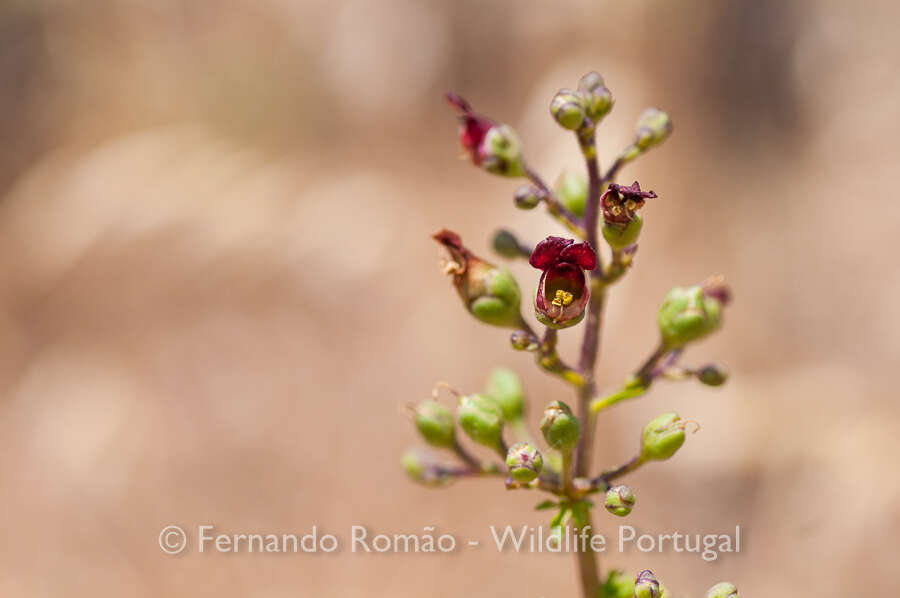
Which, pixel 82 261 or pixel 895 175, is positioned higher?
pixel 895 175

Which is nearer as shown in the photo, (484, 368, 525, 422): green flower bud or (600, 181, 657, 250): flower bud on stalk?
(600, 181, 657, 250): flower bud on stalk

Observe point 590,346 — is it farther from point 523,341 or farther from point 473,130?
point 473,130

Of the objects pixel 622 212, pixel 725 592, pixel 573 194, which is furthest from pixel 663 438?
pixel 573 194

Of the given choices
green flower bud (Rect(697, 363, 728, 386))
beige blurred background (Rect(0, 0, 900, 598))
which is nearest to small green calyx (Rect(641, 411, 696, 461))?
green flower bud (Rect(697, 363, 728, 386))

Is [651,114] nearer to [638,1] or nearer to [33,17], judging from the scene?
[638,1]

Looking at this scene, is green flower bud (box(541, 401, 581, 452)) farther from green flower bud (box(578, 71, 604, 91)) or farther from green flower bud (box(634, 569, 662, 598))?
green flower bud (box(578, 71, 604, 91))

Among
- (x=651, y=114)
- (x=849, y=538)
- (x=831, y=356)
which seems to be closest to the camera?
(x=651, y=114)

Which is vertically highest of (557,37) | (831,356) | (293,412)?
(557,37)

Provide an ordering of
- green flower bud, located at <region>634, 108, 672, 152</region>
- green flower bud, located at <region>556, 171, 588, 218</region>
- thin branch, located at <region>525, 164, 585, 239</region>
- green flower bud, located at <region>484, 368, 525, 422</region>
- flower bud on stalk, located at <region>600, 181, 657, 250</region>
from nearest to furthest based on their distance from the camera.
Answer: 1. flower bud on stalk, located at <region>600, 181, 657, 250</region>
2. thin branch, located at <region>525, 164, 585, 239</region>
3. green flower bud, located at <region>634, 108, 672, 152</region>
4. green flower bud, located at <region>556, 171, 588, 218</region>
5. green flower bud, located at <region>484, 368, 525, 422</region>

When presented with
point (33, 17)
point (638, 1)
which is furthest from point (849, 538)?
point (33, 17)
